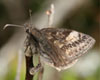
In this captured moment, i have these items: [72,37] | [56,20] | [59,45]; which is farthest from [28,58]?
[56,20]

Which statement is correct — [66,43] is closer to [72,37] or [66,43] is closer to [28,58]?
[72,37]

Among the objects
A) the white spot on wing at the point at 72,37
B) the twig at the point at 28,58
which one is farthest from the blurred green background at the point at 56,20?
the twig at the point at 28,58

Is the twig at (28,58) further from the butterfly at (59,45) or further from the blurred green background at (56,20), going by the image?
the blurred green background at (56,20)

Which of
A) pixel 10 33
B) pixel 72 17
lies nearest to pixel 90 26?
pixel 72 17

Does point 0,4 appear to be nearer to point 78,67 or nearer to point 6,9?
point 6,9

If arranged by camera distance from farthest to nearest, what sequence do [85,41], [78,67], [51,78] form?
[78,67] → [51,78] → [85,41]

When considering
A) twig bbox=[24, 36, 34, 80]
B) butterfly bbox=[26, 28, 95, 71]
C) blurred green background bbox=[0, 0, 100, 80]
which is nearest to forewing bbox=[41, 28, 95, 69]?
butterfly bbox=[26, 28, 95, 71]

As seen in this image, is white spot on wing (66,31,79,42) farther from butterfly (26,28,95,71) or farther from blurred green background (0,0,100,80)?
Result: blurred green background (0,0,100,80)
